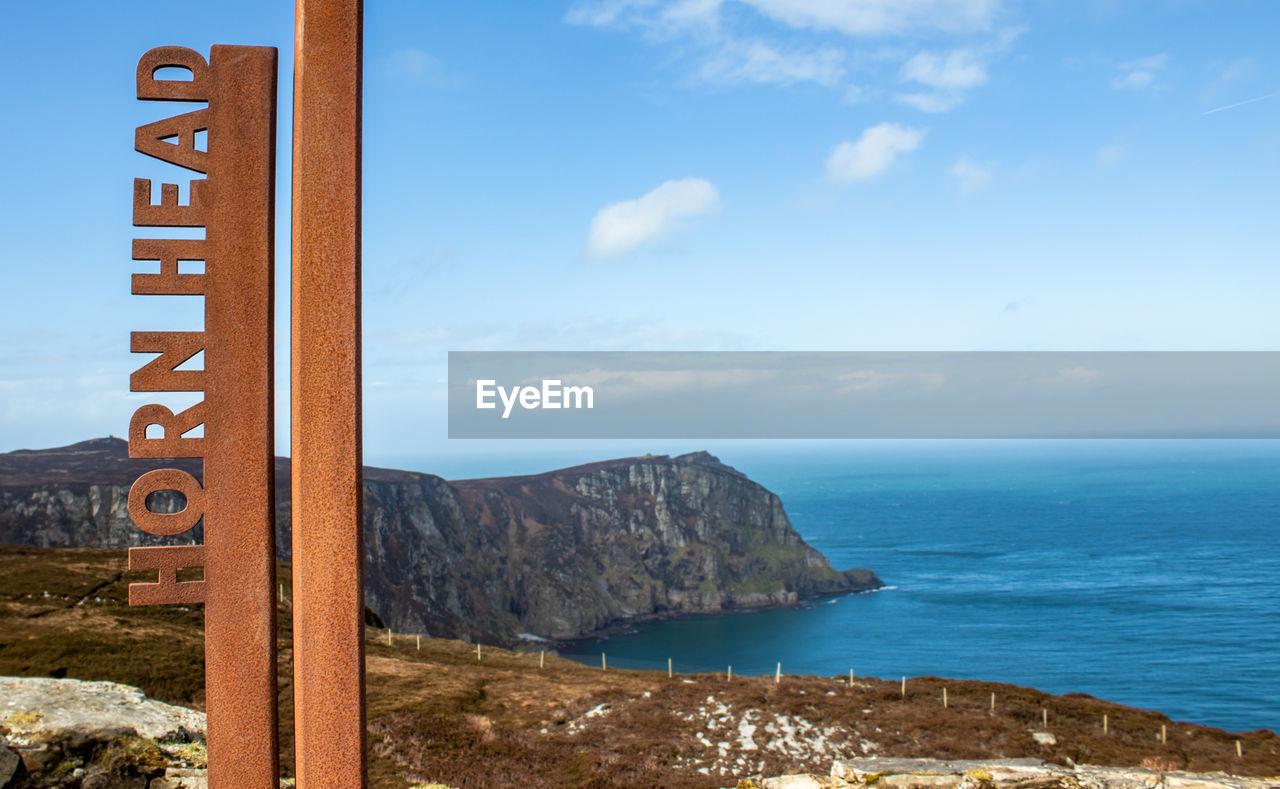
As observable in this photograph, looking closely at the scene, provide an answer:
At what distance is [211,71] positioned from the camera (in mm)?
5824

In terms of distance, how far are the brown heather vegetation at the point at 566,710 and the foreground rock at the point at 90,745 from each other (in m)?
6.47

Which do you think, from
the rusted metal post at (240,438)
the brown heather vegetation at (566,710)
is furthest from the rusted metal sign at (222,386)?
the brown heather vegetation at (566,710)

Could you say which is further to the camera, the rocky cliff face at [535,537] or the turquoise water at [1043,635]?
the turquoise water at [1043,635]

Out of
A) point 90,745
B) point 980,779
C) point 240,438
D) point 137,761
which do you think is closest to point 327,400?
point 240,438

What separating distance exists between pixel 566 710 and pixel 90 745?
1614cm

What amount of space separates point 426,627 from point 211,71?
334ft

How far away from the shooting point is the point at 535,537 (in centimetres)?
13625

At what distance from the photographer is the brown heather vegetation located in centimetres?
1941

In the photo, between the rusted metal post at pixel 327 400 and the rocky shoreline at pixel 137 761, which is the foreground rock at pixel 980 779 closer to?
the rocky shoreline at pixel 137 761

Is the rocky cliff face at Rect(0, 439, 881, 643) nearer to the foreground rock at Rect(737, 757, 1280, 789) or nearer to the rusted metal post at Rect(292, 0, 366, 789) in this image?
the foreground rock at Rect(737, 757, 1280, 789)

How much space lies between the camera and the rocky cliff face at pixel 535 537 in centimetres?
8456

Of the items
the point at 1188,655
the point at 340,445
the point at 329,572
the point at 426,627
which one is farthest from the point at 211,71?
the point at 1188,655

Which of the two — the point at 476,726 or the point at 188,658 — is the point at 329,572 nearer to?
the point at 476,726

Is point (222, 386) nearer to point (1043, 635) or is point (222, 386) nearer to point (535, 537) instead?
point (535, 537)
